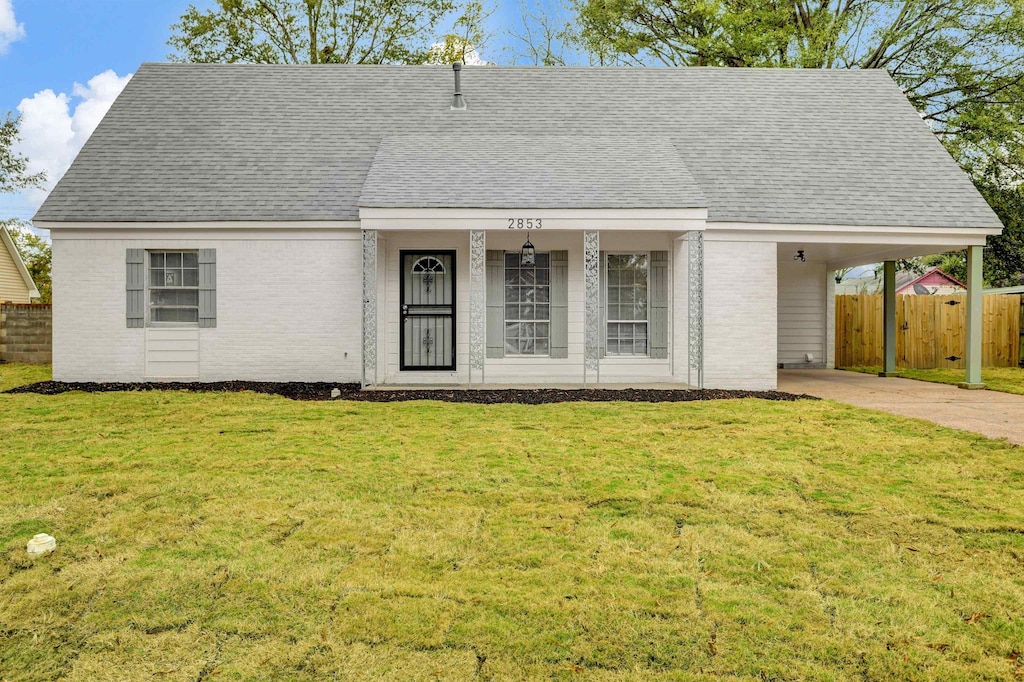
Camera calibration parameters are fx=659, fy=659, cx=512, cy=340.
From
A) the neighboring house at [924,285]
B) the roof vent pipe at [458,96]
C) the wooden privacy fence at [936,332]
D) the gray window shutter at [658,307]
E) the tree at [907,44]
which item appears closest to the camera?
the gray window shutter at [658,307]

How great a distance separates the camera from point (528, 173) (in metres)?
10.6

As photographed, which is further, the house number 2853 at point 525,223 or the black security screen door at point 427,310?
the black security screen door at point 427,310

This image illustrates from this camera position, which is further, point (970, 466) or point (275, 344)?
point (275, 344)

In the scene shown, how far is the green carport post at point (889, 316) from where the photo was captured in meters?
13.4

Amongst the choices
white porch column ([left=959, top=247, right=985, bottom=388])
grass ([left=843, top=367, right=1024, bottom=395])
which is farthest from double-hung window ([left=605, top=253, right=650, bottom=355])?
grass ([left=843, top=367, right=1024, bottom=395])

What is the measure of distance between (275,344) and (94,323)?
2918 mm

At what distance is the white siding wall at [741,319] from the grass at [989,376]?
3.95 metres

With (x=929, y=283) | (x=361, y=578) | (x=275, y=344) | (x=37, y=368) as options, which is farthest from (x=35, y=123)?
(x=929, y=283)

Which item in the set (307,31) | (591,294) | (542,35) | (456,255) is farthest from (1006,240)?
(307,31)

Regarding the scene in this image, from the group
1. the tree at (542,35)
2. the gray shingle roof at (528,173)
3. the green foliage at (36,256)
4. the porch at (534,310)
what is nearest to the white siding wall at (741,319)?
the porch at (534,310)

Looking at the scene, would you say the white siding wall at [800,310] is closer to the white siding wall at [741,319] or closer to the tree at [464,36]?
the white siding wall at [741,319]

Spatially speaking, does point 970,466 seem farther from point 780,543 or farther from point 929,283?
point 929,283

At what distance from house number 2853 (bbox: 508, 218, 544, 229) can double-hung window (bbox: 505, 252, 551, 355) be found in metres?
1.20

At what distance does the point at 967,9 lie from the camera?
18.4 metres
